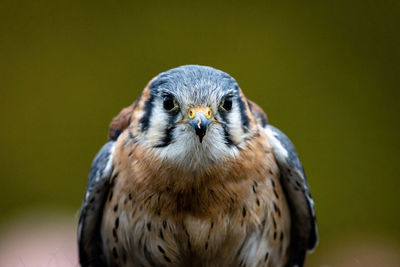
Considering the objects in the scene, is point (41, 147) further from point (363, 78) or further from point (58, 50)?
point (363, 78)

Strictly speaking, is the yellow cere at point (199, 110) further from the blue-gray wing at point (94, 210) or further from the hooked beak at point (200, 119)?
the blue-gray wing at point (94, 210)

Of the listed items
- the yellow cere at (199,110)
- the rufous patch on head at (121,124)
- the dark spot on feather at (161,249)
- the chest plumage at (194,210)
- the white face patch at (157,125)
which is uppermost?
the yellow cere at (199,110)

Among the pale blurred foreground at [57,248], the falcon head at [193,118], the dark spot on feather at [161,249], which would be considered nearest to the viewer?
Result: the falcon head at [193,118]

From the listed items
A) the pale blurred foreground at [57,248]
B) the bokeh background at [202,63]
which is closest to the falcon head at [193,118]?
the pale blurred foreground at [57,248]

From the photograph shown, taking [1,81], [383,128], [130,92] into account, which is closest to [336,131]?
[383,128]

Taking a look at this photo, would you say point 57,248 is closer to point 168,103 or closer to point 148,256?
point 148,256

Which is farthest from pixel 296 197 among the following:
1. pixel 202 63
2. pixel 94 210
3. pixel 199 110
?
pixel 202 63

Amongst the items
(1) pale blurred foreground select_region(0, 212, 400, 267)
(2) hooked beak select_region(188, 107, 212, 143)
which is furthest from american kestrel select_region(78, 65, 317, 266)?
(1) pale blurred foreground select_region(0, 212, 400, 267)

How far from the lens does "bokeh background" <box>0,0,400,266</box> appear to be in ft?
19.9

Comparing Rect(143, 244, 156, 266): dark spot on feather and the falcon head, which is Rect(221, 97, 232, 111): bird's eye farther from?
Rect(143, 244, 156, 266): dark spot on feather

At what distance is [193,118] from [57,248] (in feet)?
5.59

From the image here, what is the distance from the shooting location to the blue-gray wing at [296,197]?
10.5ft

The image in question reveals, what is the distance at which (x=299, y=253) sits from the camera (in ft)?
11.5

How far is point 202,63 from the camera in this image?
602 centimetres
